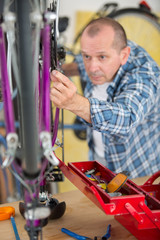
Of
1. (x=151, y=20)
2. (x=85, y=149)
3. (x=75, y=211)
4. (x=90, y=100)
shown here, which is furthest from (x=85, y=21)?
(x=75, y=211)

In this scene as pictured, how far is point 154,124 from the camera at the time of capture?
1.29 meters

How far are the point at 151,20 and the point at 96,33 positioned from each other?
3.94ft

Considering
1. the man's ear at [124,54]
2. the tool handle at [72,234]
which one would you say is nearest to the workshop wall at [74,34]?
the man's ear at [124,54]

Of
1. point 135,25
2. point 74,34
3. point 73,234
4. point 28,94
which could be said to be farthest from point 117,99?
point 135,25

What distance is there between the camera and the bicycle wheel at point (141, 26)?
2018 millimetres

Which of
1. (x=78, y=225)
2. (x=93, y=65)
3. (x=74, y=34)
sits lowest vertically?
(x=78, y=225)

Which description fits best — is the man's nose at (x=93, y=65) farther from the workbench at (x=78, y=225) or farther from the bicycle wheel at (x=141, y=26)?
the bicycle wheel at (x=141, y=26)

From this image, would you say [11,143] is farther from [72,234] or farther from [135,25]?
[135,25]

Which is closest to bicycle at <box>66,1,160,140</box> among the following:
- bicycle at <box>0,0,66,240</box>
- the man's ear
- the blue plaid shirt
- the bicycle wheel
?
the bicycle wheel

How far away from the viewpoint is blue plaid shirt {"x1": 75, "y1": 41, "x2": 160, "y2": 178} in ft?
2.78

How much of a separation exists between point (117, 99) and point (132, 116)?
8 cm

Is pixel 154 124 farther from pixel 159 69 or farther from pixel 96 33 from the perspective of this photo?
pixel 96 33

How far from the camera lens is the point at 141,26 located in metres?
2.10

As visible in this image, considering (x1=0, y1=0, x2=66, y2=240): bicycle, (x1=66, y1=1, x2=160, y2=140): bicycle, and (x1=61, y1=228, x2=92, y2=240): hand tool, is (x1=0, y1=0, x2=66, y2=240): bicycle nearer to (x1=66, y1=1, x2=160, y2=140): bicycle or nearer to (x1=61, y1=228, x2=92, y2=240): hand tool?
(x1=61, y1=228, x2=92, y2=240): hand tool
